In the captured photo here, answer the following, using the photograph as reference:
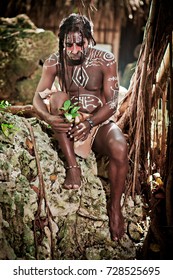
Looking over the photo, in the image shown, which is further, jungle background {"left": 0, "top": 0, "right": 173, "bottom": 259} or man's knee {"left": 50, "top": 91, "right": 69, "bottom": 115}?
jungle background {"left": 0, "top": 0, "right": 173, "bottom": 259}

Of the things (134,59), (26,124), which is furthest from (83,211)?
(134,59)

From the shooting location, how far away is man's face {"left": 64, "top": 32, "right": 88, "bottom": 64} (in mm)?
1959

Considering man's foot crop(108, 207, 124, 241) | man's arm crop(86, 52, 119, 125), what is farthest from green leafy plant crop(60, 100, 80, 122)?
man's foot crop(108, 207, 124, 241)

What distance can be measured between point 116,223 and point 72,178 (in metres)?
0.36

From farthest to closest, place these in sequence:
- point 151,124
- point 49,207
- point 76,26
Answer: point 151,124 < point 49,207 < point 76,26

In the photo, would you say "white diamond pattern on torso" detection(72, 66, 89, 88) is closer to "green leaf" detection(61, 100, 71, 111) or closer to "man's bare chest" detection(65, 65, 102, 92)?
"man's bare chest" detection(65, 65, 102, 92)

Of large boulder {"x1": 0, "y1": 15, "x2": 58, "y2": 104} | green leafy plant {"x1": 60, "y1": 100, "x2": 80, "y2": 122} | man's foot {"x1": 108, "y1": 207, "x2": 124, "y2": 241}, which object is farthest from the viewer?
large boulder {"x1": 0, "y1": 15, "x2": 58, "y2": 104}

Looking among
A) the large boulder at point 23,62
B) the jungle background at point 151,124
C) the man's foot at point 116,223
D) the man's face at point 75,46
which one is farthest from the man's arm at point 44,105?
the large boulder at point 23,62

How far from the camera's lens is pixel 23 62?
11.0ft

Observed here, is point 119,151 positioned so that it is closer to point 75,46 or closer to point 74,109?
point 74,109

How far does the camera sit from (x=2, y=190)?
193 cm

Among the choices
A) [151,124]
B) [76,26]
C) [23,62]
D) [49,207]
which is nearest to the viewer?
[76,26]

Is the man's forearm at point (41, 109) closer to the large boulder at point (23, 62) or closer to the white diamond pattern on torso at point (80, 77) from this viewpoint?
the white diamond pattern on torso at point (80, 77)

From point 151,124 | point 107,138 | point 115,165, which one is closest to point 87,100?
point 107,138
